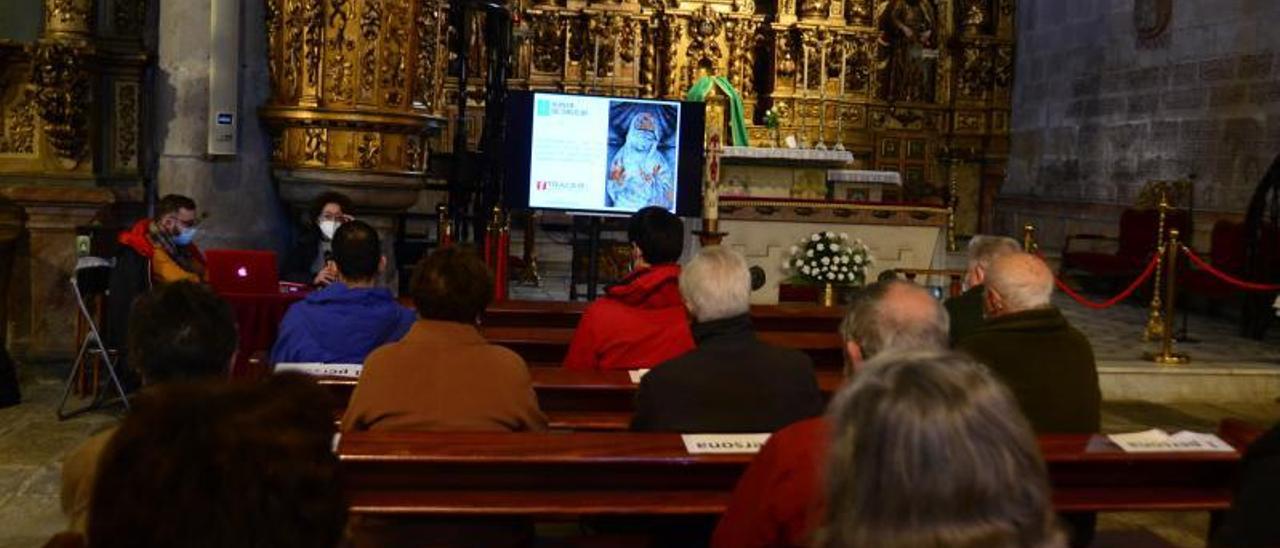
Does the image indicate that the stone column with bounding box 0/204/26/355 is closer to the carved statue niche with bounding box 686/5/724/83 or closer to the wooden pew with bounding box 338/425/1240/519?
the wooden pew with bounding box 338/425/1240/519

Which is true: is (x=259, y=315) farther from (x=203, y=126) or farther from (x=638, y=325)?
(x=638, y=325)

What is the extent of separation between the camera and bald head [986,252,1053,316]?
423 cm

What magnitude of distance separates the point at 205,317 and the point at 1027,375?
2.42m

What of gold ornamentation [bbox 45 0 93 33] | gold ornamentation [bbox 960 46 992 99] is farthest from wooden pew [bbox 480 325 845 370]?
gold ornamentation [bbox 960 46 992 99]

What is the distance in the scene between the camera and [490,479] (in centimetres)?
340

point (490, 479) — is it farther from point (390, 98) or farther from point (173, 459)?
point (390, 98)

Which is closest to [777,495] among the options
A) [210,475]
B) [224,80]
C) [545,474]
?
[545,474]

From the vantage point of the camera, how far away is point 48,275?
9.01 meters

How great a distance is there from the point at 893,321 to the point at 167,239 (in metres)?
5.40

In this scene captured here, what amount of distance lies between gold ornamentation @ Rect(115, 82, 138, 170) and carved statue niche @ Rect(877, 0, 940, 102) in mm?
11656

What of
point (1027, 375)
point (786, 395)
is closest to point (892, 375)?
point (786, 395)

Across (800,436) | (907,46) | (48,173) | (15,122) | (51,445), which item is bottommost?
(51,445)

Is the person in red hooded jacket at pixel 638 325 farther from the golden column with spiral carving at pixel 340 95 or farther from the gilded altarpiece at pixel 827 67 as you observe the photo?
the gilded altarpiece at pixel 827 67

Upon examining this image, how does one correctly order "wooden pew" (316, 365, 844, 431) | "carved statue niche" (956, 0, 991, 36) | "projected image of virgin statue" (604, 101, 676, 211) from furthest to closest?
1. "carved statue niche" (956, 0, 991, 36)
2. "projected image of virgin statue" (604, 101, 676, 211)
3. "wooden pew" (316, 365, 844, 431)
